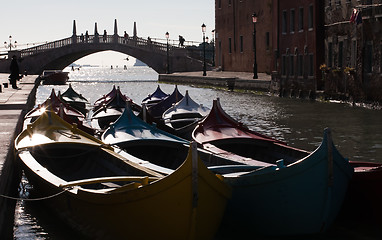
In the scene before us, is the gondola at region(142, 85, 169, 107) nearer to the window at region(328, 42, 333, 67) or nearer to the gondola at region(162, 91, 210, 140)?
the gondola at region(162, 91, 210, 140)

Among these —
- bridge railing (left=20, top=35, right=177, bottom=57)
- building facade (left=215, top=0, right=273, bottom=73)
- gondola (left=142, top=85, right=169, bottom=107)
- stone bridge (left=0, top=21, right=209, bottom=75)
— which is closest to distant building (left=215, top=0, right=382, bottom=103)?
gondola (left=142, top=85, right=169, bottom=107)

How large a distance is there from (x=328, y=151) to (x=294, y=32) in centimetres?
2433

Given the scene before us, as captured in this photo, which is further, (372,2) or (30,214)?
(372,2)

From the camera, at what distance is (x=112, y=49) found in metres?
62.1

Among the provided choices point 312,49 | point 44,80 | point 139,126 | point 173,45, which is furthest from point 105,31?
point 139,126

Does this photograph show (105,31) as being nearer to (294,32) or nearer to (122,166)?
(294,32)

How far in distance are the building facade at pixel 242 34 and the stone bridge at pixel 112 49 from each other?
18.6 ft

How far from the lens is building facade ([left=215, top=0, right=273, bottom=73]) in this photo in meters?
42.2

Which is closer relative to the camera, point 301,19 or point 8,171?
point 8,171

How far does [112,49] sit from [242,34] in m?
18.5

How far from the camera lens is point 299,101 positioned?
1118 inches

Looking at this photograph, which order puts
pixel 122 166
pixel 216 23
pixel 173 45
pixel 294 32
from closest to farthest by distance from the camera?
pixel 122 166 < pixel 294 32 < pixel 216 23 < pixel 173 45

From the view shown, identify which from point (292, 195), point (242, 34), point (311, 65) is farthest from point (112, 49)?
point (292, 195)

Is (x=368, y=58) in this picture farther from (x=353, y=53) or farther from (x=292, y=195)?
(x=292, y=195)
